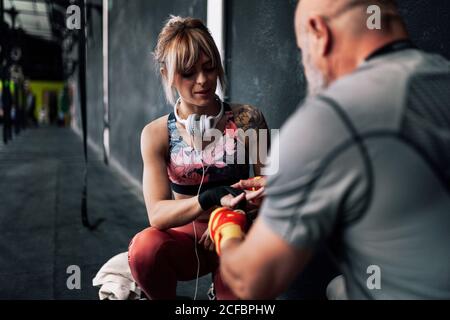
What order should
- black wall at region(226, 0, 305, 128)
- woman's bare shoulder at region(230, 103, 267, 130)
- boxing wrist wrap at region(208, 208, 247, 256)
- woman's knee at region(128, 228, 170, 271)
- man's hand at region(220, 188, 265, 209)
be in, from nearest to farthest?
1. boxing wrist wrap at region(208, 208, 247, 256)
2. man's hand at region(220, 188, 265, 209)
3. woman's knee at region(128, 228, 170, 271)
4. woman's bare shoulder at region(230, 103, 267, 130)
5. black wall at region(226, 0, 305, 128)

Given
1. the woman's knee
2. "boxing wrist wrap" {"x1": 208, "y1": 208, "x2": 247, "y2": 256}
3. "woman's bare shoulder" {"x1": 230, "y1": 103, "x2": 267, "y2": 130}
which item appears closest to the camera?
"boxing wrist wrap" {"x1": 208, "y1": 208, "x2": 247, "y2": 256}

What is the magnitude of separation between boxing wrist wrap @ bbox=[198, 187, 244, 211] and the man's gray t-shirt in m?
0.42

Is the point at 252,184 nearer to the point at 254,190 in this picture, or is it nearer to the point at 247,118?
the point at 254,190

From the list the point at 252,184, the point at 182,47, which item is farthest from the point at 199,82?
the point at 252,184

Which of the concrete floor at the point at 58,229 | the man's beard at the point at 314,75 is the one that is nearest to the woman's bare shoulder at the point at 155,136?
the man's beard at the point at 314,75

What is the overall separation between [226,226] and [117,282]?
87 centimetres

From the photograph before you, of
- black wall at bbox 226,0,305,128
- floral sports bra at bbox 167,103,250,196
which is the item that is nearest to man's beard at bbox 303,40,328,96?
floral sports bra at bbox 167,103,250,196

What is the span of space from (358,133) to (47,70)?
82.5 feet

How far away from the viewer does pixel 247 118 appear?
4.75 ft

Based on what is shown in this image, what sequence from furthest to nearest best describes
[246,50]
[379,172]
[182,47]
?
[246,50] → [182,47] → [379,172]

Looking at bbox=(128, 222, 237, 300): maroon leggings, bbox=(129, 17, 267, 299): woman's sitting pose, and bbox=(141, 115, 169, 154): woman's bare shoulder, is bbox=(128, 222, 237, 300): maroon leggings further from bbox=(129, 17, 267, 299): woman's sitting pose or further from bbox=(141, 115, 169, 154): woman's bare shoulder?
bbox=(141, 115, 169, 154): woman's bare shoulder

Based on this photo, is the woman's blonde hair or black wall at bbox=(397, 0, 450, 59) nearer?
black wall at bbox=(397, 0, 450, 59)

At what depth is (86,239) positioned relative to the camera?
2.53 meters

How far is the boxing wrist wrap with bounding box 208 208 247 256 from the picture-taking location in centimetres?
82
